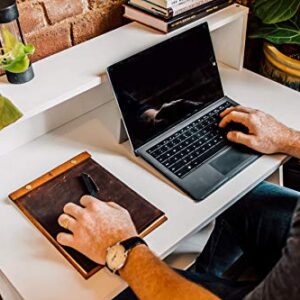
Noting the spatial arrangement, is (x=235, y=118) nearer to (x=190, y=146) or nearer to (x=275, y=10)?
(x=190, y=146)

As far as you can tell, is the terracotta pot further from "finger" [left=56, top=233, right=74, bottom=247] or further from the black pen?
"finger" [left=56, top=233, right=74, bottom=247]

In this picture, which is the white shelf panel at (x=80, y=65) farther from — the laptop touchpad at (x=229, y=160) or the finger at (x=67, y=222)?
the laptop touchpad at (x=229, y=160)

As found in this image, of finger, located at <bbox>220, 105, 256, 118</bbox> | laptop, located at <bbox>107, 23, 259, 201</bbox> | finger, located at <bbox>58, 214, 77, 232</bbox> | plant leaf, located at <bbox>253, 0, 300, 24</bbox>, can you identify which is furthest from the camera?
plant leaf, located at <bbox>253, 0, 300, 24</bbox>

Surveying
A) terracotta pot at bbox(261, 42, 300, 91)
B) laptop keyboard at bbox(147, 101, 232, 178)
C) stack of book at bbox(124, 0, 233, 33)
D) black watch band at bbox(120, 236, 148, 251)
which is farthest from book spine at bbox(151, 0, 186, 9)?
black watch band at bbox(120, 236, 148, 251)

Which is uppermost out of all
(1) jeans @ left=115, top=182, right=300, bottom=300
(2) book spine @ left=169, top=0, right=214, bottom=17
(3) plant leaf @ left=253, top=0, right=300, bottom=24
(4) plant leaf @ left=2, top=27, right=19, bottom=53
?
(4) plant leaf @ left=2, top=27, right=19, bottom=53

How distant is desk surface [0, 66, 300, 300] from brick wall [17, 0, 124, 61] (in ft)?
0.71

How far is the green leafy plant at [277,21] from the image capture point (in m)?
1.57

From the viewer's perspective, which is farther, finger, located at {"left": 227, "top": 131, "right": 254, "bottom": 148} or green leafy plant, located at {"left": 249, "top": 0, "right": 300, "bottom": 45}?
green leafy plant, located at {"left": 249, "top": 0, "right": 300, "bottom": 45}

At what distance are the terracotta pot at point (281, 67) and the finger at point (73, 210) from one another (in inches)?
37.1

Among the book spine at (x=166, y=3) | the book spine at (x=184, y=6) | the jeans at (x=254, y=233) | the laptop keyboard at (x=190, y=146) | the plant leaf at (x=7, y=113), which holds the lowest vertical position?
the jeans at (x=254, y=233)

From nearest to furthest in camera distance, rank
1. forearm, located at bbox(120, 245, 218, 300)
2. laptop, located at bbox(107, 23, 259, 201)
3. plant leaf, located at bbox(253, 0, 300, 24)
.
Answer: forearm, located at bbox(120, 245, 218, 300), laptop, located at bbox(107, 23, 259, 201), plant leaf, located at bbox(253, 0, 300, 24)

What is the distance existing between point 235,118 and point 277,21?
0.50 metres

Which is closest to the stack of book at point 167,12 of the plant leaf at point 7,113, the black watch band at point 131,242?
the plant leaf at point 7,113

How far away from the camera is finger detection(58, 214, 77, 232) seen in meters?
1.00
